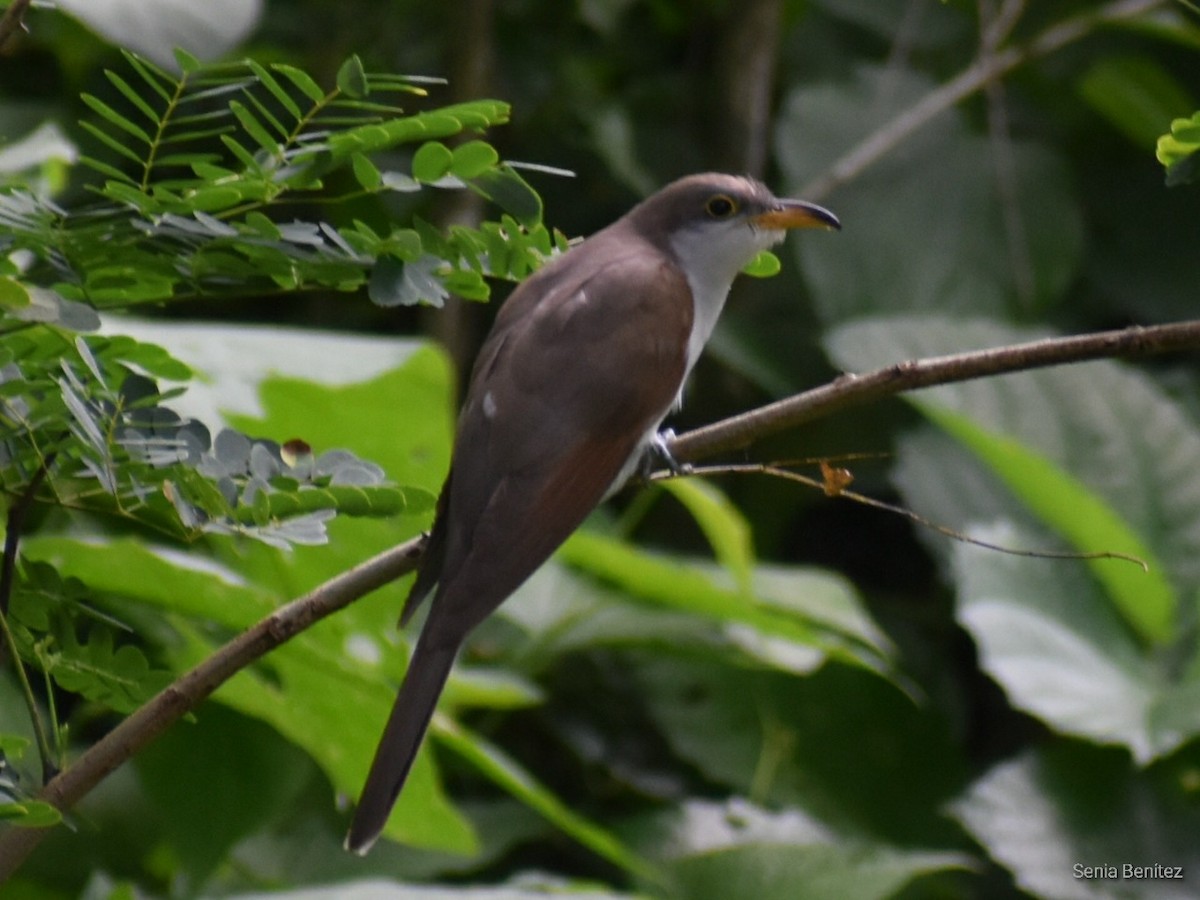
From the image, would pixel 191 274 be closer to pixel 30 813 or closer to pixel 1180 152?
pixel 30 813

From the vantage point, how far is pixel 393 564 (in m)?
1.53

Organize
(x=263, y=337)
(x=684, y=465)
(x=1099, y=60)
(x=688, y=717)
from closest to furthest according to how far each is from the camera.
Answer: (x=684, y=465) < (x=263, y=337) < (x=688, y=717) < (x=1099, y=60)

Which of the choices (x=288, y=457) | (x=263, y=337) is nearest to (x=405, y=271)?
(x=288, y=457)

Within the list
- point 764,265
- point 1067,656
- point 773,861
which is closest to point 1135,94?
point 1067,656

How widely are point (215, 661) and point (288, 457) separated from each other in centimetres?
30

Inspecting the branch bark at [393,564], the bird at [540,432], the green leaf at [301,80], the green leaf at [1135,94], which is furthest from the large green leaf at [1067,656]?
the green leaf at [301,80]

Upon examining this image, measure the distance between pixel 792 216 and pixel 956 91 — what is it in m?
2.01

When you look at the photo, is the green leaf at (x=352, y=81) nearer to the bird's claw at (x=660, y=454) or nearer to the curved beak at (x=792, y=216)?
the bird's claw at (x=660, y=454)

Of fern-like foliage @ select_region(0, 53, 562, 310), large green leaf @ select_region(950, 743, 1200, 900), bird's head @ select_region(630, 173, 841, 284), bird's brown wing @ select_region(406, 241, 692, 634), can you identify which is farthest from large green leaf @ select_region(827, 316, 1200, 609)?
fern-like foliage @ select_region(0, 53, 562, 310)

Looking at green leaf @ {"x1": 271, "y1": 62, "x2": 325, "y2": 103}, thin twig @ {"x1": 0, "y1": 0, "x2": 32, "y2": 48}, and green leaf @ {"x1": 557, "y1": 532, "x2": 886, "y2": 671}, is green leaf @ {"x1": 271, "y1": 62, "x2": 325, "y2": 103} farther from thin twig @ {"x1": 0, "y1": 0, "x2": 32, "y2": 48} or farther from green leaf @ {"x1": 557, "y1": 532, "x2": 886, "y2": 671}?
green leaf @ {"x1": 557, "y1": 532, "x2": 886, "y2": 671}

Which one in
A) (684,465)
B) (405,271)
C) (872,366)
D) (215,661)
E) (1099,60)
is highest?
(1099,60)

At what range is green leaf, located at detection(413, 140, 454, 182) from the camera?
1488 millimetres

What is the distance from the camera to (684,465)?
6.62ft

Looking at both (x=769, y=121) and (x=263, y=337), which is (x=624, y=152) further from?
(x=263, y=337)
